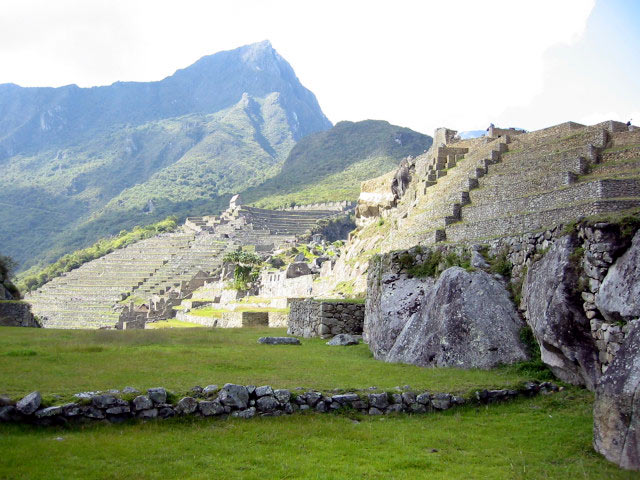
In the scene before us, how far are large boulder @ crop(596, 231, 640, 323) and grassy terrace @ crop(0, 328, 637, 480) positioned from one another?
1.50 meters

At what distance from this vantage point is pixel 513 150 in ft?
136

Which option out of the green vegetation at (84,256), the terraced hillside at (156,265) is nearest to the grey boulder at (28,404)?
the terraced hillside at (156,265)

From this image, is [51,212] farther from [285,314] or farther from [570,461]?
[570,461]

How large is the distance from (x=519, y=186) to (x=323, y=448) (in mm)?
27468

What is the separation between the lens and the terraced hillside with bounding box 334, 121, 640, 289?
27.2 m

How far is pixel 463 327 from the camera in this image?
39.9ft

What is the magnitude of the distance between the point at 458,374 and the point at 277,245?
3671 inches

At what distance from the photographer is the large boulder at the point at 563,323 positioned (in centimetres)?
942

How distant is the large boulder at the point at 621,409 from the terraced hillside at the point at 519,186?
14.4m

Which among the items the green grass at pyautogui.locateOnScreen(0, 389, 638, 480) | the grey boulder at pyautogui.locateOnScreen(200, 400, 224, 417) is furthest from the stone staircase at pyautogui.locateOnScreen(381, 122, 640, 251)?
the grey boulder at pyautogui.locateOnScreen(200, 400, 224, 417)

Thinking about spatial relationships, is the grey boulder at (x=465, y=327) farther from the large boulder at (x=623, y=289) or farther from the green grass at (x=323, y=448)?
the large boulder at (x=623, y=289)

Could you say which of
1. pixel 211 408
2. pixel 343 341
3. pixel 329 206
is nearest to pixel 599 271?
pixel 211 408

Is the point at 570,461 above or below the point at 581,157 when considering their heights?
below

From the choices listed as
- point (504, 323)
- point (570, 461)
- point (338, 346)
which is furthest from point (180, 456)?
point (338, 346)
